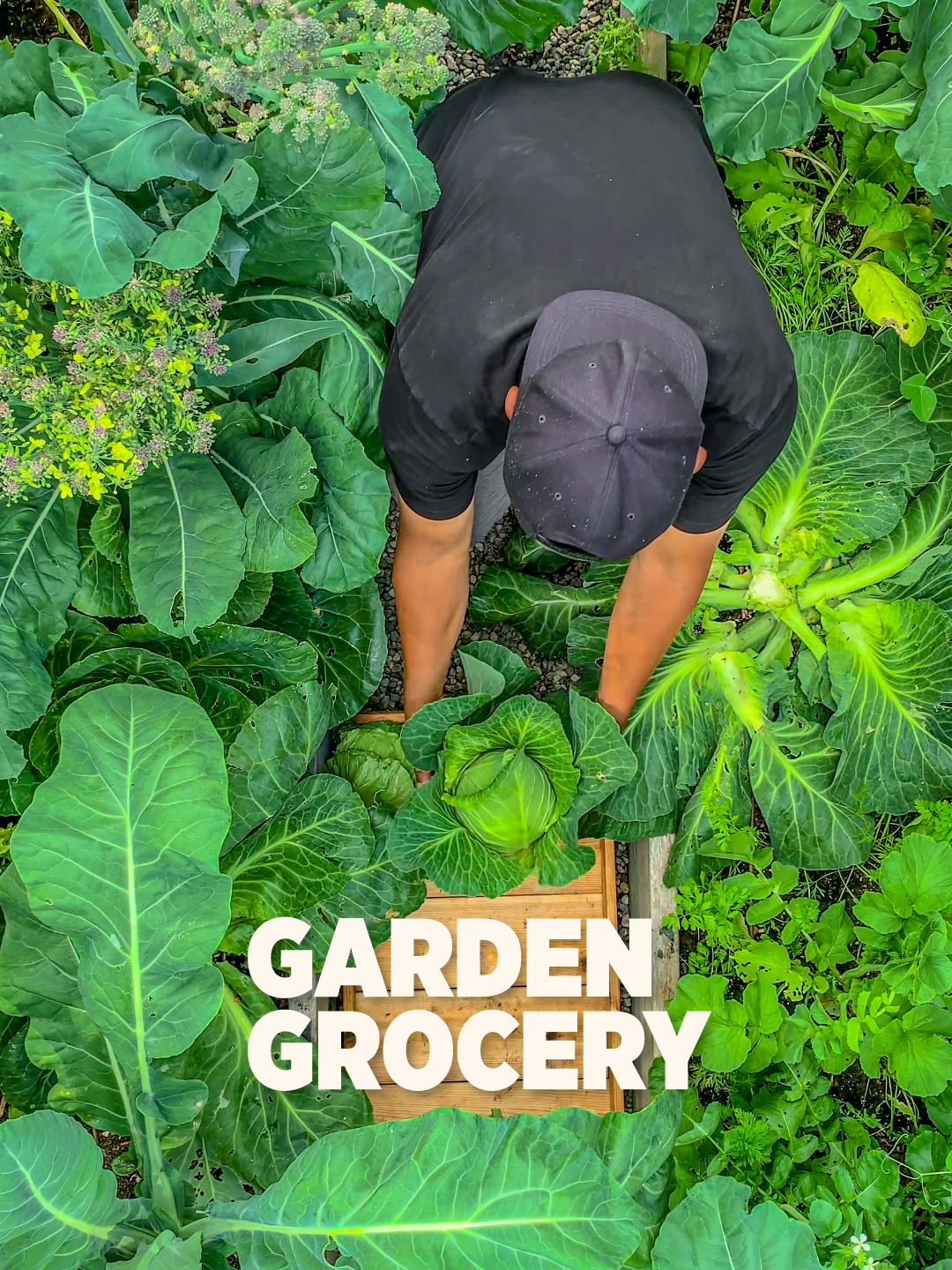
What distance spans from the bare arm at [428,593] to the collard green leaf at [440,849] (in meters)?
0.25

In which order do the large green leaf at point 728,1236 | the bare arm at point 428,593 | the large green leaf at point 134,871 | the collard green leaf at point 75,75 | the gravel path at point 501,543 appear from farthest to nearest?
1. the gravel path at point 501,543
2. the bare arm at point 428,593
3. the large green leaf at point 728,1236
4. the large green leaf at point 134,871
5. the collard green leaf at point 75,75

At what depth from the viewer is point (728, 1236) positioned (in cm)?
183

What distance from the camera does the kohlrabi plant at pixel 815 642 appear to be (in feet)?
7.60

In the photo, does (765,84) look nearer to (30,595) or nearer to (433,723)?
(433,723)

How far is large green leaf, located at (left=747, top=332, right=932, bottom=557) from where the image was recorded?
7.61 feet

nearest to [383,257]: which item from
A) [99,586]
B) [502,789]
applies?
[99,586]

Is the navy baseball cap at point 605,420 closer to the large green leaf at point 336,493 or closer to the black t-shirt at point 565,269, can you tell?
the black t-shirt at point 565,269

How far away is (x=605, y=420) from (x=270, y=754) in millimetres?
1014

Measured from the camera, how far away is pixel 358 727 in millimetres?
2334

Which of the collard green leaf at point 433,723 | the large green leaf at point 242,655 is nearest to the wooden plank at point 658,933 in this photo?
the collard green leaf at point 433,723

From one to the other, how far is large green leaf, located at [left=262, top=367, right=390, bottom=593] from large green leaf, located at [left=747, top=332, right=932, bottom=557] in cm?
111

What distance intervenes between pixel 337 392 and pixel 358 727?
2.68 ft

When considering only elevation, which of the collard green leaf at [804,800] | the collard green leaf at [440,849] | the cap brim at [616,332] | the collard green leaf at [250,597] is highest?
the cap brim at [616,332]

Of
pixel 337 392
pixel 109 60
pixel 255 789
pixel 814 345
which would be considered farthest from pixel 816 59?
pixel 255 789
